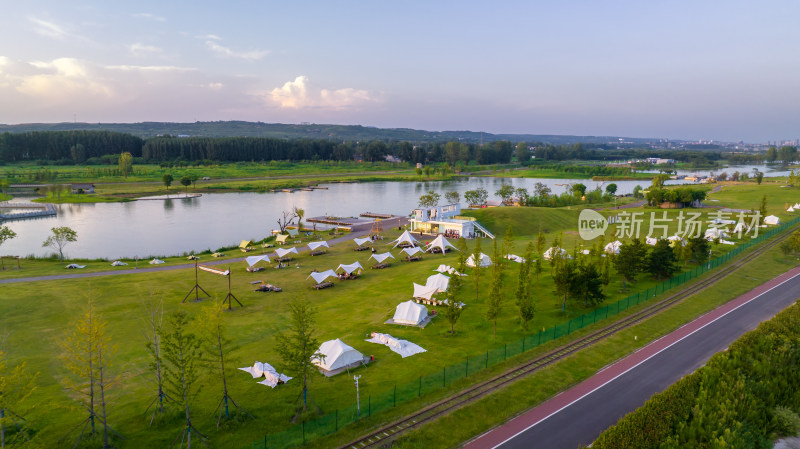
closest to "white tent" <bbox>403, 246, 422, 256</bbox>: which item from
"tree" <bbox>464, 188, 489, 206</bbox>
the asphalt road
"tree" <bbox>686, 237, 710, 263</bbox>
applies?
"tree" <bbox>686, 237, 710, 263</bbox>

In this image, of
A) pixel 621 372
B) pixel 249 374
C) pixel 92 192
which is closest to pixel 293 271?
pixel 249 374

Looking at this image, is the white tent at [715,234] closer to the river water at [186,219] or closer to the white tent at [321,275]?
the white tent at [321,275]

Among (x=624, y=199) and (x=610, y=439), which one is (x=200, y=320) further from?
(x=624, y=199)

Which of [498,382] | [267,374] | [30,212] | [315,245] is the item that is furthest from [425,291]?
[30,212]

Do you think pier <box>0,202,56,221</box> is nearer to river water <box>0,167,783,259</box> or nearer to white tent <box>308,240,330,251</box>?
river water <box>0,167,783,259</box>

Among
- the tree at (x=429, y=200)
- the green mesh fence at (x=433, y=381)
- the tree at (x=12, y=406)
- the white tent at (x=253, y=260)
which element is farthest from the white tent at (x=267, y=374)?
the tree at (x=429, y=200)

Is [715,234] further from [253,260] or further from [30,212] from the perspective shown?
[30,212]
